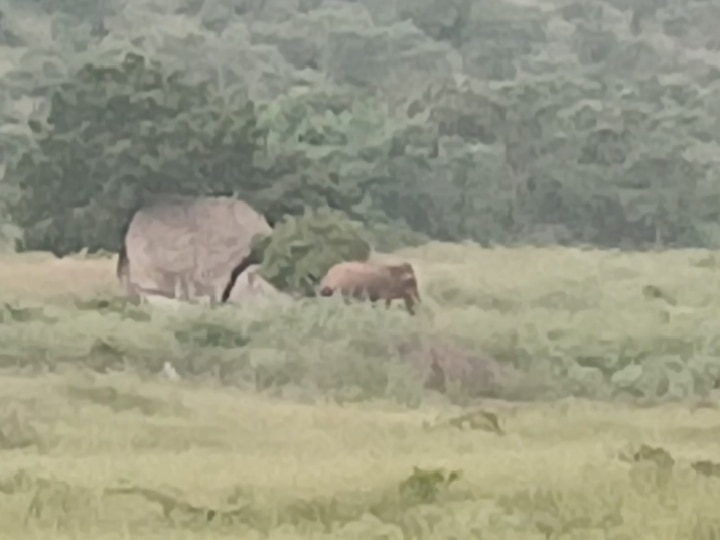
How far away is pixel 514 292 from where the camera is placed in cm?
275

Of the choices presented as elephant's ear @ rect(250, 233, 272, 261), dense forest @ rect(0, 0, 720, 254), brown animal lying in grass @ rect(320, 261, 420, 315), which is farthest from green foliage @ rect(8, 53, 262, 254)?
brown animal lying in grass @ rect(320, 261, 420, 315)

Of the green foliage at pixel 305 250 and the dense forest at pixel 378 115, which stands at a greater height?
the dense forest at pixel 378 115

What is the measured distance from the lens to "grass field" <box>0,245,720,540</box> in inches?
91.5

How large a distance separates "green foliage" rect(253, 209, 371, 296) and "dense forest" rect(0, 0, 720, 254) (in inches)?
1.9

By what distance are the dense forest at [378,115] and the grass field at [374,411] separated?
3.9 inches

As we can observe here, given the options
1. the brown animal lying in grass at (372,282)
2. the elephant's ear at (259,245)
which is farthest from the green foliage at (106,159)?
the brown animal lying in grass at (372,282)

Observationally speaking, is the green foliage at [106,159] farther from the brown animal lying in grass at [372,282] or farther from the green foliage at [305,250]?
the brown animal lying in grass at [372,282]

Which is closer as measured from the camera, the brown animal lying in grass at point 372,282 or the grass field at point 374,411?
the grass field at point 374,411

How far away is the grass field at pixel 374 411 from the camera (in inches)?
91.5

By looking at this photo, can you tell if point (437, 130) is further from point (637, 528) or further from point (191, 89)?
point (637, 528)

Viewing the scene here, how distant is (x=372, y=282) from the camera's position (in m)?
2.69

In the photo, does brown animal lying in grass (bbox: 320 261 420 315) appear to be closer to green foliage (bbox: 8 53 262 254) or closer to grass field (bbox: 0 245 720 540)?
grass field (bbox: 0 245 720 540)

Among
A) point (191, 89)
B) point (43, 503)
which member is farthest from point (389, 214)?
point (43, 503)

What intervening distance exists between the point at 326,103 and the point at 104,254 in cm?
53
